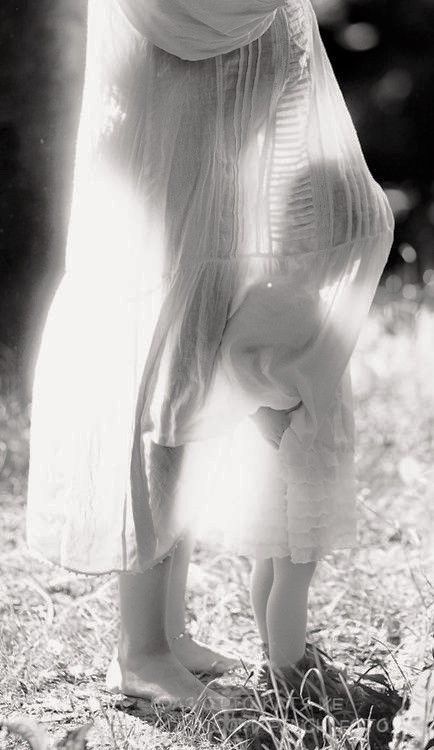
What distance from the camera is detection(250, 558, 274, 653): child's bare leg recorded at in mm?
2141

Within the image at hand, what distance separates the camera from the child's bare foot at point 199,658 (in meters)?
2.22

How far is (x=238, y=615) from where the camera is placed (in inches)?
101

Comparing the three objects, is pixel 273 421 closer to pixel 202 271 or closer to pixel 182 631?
pixel 202 271

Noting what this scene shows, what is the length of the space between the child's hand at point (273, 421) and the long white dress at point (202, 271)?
0.01 metres

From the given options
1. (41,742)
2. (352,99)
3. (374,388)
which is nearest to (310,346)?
(41,742)

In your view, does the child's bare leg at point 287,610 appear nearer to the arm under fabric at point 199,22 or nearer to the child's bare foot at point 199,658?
the child's bare foot at point 199,658

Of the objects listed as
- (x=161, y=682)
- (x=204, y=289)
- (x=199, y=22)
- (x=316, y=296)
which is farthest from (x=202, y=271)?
(x=161, y=682)

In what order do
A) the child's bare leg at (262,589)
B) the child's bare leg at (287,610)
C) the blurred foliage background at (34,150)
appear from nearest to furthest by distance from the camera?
the child's bare leg at (287,610) → the child's bare leg at (262,589) → the blurred foliage background at (34,150)

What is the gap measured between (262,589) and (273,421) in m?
0.37

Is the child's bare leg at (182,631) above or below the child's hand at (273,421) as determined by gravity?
below

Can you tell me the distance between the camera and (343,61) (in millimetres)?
5742

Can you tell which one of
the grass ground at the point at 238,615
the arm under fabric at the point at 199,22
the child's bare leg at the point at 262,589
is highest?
the arm under fabric at the point at 199,22

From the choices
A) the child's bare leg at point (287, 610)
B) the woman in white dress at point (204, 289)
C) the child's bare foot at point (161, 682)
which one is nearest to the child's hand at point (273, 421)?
the woman in white dress at point (204, 289)

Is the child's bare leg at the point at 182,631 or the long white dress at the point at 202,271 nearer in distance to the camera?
the long white dress at the point at 202,271
